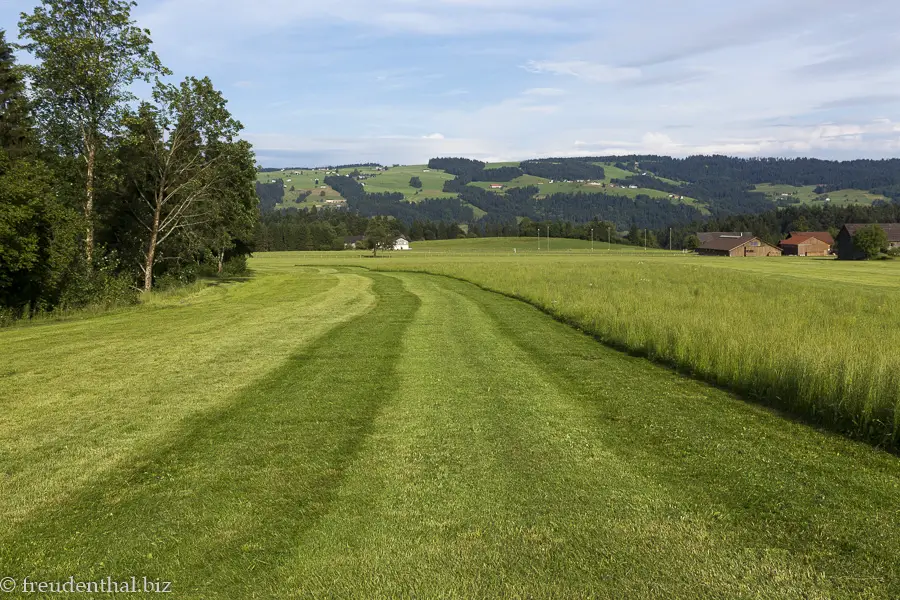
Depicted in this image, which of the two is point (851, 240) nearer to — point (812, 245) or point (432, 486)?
point (812, 245)

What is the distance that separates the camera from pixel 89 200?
27.5 meters

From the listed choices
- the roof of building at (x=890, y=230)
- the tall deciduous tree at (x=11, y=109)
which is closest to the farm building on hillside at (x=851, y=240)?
the roof of building at (x=890, y=230)

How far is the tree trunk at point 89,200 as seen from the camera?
26.9 m

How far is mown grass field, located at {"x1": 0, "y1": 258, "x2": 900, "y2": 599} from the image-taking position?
13.8 feet

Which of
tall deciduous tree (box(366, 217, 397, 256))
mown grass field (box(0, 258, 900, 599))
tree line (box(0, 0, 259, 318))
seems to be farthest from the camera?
tall deciduous tree (box(366, 217, 397, 256))

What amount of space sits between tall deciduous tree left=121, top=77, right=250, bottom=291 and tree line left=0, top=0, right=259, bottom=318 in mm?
81

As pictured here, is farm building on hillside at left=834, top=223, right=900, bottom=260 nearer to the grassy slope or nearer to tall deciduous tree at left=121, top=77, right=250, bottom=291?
the grassy slope

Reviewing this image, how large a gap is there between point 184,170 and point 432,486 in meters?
34.1

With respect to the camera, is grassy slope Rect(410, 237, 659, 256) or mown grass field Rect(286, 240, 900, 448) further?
grassy slope Rect(410, 237, 659, 256)

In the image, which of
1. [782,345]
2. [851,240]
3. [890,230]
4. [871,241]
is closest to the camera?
[782,345]

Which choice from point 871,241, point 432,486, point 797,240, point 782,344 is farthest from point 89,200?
point 797,240

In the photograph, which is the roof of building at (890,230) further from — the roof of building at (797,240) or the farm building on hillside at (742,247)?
the farm building on hillside at (742,247)

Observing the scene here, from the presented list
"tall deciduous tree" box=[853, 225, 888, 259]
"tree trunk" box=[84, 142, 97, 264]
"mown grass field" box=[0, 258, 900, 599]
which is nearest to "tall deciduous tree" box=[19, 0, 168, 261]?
"tree trunk" box=[84, 142, 97, 264]

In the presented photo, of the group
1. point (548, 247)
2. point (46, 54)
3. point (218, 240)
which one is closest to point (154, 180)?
point (218, 240)
